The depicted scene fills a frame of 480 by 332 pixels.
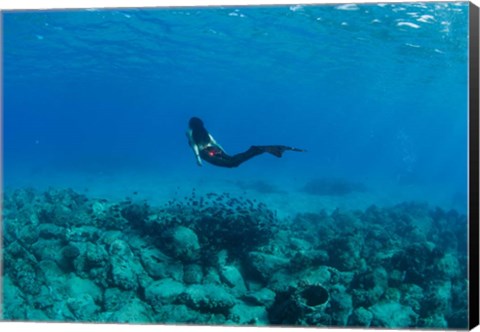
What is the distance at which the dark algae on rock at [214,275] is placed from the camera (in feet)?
23.3

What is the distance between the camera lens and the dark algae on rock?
7.11 metres

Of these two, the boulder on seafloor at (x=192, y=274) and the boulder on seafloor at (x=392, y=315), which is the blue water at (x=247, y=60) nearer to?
the boulder on seafloor at (x=392, y=315)

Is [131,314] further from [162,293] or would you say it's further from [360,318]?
[360,318]

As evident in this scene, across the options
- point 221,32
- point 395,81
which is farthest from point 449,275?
point 395,81

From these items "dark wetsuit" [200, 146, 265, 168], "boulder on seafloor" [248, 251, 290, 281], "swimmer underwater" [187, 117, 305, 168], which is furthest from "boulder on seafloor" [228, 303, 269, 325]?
"dark wetsuit" [200, 146, 265, 168]

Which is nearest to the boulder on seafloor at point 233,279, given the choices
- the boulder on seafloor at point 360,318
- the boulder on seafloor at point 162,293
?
the boulder on seafloor at point 162,293

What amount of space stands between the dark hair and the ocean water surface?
1609 mm

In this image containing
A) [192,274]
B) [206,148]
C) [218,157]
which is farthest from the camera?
[218,157]

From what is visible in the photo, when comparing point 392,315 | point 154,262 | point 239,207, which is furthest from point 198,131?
point 392,315

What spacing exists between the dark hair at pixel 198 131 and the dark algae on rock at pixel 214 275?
5.13 ft

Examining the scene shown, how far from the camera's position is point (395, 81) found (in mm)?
28297

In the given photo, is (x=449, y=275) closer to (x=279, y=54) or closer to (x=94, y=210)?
(x=94, y=210)

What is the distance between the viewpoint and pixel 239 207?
10.9 m

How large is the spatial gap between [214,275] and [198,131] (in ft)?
9.65
